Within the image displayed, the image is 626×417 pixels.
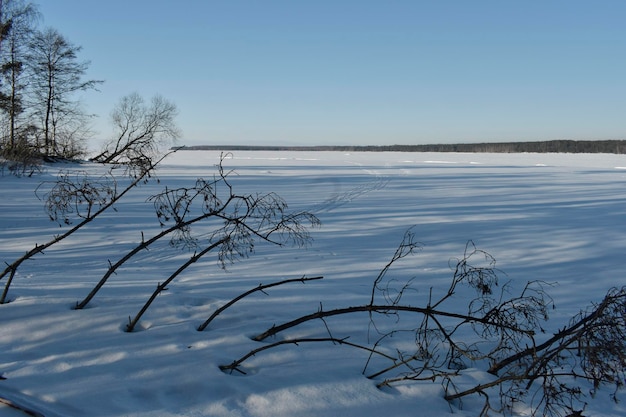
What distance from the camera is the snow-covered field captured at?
244 cm

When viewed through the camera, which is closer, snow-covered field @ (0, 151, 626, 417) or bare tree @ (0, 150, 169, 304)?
snow-covered field @ (0, 151, 626, 417)

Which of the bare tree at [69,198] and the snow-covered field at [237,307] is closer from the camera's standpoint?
the snow-covered field at [237,307]

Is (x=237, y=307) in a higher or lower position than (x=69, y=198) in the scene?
lower

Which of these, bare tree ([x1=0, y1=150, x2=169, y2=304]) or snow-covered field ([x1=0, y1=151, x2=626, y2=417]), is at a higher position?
bare tree ([x1=0, y1=150, x2=169, y2=304])

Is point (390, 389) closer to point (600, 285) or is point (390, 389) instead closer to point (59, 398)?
point (59, 398)

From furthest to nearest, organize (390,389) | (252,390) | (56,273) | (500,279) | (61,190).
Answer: (500,279) → (56,273) → (61,190) → (390,389) → (252,390)

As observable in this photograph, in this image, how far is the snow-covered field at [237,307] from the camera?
8.00 feet

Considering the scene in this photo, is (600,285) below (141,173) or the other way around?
below

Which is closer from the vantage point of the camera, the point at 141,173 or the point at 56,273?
the point at 141,173

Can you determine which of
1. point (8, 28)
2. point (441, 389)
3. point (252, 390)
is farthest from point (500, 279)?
point (8, 28)

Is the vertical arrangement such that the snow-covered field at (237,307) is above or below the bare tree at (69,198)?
below

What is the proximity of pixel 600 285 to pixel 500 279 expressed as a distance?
120 cm

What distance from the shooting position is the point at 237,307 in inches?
146

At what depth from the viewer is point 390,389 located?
269 cm
